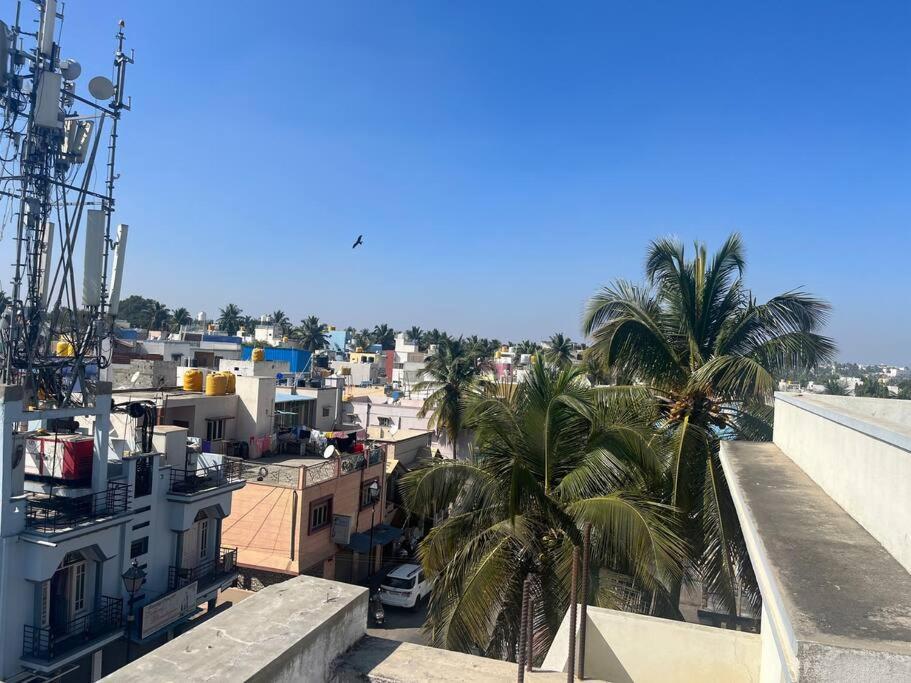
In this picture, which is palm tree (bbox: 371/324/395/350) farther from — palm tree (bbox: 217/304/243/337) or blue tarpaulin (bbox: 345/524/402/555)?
blue tarpaulin (bbox: 345/524/402/555)

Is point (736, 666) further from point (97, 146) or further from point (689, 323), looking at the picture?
point (97, 146)

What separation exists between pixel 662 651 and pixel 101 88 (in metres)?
16.3

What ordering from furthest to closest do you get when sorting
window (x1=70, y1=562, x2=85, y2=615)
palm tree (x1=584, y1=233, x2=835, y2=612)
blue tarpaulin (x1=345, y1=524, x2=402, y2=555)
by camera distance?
blue tarpaulin (x1=345, y1=524, x2=402, y2=555) < window (x1=70, y1=562, x2=85, y2=615) < palm tree (x1=584, y1=233, x2=835, y2=612)

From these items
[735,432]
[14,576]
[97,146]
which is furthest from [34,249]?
[735,432]

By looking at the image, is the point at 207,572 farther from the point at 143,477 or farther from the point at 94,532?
the point at 94,532

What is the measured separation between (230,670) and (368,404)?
35.9m

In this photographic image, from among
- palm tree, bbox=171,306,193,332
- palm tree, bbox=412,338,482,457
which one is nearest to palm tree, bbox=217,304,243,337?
palm tree, bbox=171,306,193,332

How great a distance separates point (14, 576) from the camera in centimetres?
1202

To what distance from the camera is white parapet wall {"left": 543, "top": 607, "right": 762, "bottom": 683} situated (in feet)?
22.9

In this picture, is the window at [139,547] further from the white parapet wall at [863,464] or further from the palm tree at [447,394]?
the palm tree at [447,394]

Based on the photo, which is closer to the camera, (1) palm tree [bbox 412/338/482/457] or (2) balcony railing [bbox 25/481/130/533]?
(2) balcony railing [bbox 25/481/130/533]

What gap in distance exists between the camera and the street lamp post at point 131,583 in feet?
45.8

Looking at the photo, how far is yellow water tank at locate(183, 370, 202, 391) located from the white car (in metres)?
10.1

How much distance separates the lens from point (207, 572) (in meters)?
17.3
